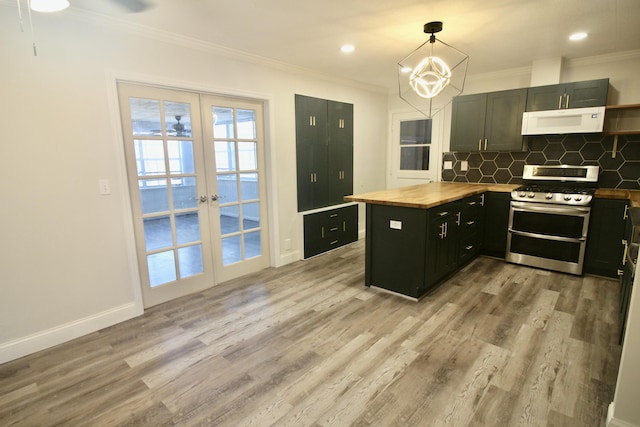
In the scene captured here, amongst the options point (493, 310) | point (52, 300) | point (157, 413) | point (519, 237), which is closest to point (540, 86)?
point (519, 237)

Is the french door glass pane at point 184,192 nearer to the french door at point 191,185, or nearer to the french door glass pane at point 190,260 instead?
the french door at point 191,185

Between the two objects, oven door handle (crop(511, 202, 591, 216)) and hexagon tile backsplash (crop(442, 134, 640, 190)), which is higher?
hexagon tile backsplash (crop(442, 134, 640, 190))

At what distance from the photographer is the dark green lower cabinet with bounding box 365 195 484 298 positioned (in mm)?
2955

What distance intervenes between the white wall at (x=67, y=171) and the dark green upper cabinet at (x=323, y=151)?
4.61 ft

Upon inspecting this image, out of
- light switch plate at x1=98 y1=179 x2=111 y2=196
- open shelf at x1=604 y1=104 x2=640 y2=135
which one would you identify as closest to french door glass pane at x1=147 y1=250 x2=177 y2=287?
light switch plate at x1=98 y1=179 x2=111 y2=196

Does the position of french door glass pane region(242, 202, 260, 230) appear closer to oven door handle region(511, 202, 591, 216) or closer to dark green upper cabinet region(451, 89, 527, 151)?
dark green upper cabinet region(451, 89, 527, 151)

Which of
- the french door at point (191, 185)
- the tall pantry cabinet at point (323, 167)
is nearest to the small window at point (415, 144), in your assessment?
the tall pantry cabinet at point (323, 167)

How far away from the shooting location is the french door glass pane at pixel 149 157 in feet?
9.36

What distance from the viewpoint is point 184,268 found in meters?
3.29

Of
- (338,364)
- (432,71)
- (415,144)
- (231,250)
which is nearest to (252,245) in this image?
(231,250)

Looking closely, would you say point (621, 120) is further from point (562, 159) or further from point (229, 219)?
point (229, 219)

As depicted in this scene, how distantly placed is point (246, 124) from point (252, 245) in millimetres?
1385

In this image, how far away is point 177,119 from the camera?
3.06 metres

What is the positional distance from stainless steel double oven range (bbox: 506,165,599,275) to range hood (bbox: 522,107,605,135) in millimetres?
517
